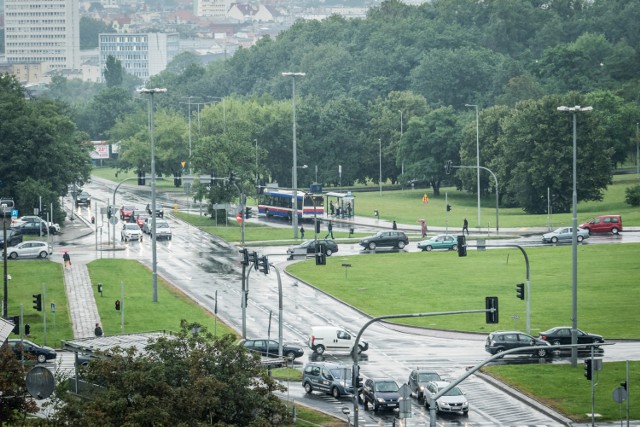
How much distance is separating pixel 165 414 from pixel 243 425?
443cm

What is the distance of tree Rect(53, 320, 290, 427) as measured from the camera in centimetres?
4647

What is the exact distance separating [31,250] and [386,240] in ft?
87.9

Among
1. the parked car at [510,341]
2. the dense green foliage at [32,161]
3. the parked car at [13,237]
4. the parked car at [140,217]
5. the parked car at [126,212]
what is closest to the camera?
the parked car at [510,341]

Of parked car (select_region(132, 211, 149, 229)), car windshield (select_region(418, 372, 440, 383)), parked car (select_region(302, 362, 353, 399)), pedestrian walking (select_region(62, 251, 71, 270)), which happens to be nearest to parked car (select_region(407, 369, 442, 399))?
car windshield (select_region(418, 372, 440, 383))

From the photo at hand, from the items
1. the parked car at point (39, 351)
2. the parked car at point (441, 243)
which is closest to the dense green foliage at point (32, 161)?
the parked car at point (441, 243)

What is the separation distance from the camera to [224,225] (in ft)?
436

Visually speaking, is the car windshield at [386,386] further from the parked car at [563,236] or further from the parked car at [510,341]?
the parked car at [563,236]

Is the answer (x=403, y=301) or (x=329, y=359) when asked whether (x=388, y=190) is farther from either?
(x=329, y=359)

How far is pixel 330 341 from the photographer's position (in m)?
73.2

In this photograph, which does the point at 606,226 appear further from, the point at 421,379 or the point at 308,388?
the point at 308,388

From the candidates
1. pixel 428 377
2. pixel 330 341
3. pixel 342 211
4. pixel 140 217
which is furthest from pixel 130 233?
pixel 428 377

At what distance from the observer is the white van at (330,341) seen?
Result: 7312cm

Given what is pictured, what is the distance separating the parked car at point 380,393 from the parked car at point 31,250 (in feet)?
168

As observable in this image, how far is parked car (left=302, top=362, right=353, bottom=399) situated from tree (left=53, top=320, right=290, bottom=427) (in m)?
11.9
